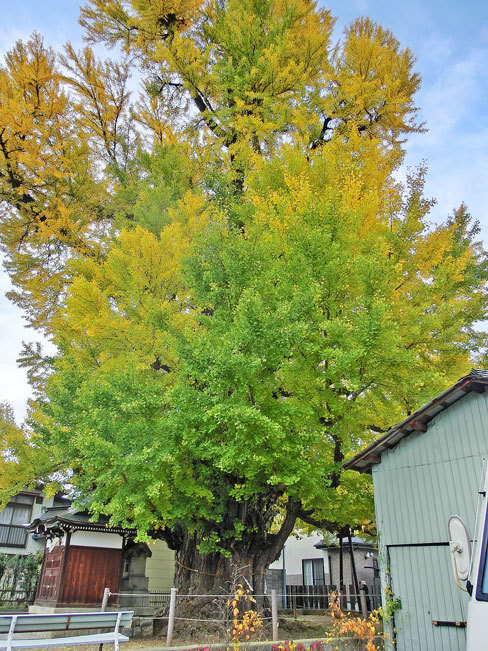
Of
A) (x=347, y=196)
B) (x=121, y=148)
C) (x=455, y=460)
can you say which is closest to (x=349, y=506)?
(x=455, y=460)

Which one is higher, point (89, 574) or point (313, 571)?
point (89, 574)

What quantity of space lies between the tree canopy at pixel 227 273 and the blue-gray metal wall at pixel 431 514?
4.12 feet

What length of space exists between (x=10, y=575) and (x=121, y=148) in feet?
65.9

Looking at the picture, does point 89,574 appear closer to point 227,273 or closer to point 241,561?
point 241,561

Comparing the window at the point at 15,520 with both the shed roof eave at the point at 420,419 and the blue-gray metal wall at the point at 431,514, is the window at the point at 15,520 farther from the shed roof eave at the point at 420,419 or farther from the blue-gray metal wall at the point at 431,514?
the blue-gray metal wall at the point at 431,514

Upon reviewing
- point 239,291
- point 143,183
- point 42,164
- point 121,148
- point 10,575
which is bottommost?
point 10,575

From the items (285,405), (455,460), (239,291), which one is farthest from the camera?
(239,291)

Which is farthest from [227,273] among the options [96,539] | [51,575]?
[51,575]

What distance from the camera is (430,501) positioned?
→ 27.5 feet

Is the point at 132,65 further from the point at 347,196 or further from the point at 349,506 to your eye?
the point at 349,506

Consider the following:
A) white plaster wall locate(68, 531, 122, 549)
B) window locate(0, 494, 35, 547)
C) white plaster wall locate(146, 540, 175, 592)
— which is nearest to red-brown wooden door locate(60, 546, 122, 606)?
white plaster wall locate(68, 531, 122, 549)

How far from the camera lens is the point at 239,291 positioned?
34.0 feet

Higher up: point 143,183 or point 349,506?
point 143,183

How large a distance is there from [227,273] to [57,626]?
7.88m
